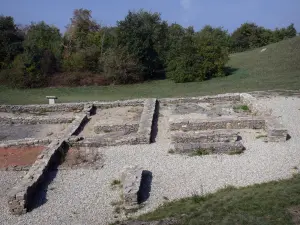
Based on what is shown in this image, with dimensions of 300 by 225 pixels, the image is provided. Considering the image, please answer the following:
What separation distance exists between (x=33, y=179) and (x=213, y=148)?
592cm

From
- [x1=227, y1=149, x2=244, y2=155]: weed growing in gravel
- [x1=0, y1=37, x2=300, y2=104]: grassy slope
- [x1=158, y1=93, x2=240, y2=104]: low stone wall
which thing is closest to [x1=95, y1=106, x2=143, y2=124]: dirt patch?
[x1=158, y1=93, x2=240, y2=104]: low stone wall

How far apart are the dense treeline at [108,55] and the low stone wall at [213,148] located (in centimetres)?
1811

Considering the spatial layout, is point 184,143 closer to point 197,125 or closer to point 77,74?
point 197,125

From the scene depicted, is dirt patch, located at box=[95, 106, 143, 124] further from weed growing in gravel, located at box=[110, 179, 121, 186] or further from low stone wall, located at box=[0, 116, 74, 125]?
weed growing in gravel, located at box=[110, 179, 121, 186]

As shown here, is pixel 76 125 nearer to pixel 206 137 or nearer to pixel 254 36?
pixel 206 137

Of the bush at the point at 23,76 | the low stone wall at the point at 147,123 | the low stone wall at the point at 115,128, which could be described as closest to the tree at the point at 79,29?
the bush at the point at 23,76

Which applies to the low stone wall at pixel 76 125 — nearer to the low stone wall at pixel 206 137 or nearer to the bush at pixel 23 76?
the low stone wall at pixel 206 137

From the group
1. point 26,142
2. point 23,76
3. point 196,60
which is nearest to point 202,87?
point 196,60

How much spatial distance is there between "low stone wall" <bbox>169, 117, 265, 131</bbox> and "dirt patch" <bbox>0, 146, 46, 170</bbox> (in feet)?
18.2

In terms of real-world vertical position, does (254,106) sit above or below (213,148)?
above

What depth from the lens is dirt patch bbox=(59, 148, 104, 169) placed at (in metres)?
12.1

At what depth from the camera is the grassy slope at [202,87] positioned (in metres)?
24.7

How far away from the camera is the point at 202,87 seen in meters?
26.9

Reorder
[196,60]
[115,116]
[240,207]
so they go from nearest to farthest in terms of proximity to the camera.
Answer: [240,207] → [115,116] → [196,60]
